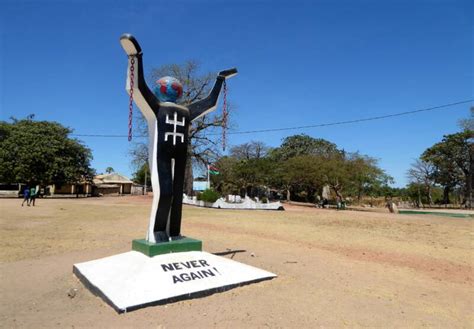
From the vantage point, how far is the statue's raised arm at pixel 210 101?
788 cm

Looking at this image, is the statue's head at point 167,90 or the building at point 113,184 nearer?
the statue's head at point 167,90

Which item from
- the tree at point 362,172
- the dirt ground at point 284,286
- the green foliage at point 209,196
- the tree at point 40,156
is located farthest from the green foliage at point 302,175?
the dirt ground at point 284,286

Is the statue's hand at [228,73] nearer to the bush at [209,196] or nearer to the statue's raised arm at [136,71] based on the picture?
the statue's raised arm at [136,71]

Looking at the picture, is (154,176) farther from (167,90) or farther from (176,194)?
(167,90)

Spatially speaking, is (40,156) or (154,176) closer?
(154,176)

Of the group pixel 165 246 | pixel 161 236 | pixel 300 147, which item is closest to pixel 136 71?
pixel 161 236

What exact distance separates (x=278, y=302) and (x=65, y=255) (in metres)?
5.65

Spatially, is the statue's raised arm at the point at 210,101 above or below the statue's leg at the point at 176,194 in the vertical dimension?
above

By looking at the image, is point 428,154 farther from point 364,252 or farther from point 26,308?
point 26,308

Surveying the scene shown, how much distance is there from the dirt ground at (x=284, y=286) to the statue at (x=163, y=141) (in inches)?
73.0

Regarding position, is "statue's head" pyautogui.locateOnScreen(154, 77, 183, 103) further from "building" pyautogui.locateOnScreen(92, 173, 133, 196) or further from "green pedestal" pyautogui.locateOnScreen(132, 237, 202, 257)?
"building" pyautogui.locateOnScreen(92, 173, 133, 196)

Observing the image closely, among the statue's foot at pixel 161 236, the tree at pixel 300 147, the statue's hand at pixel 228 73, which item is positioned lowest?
the statue's foot at pixel 161 236

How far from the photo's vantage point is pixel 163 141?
7043mm

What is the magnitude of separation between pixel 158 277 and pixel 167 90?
3684 mm
